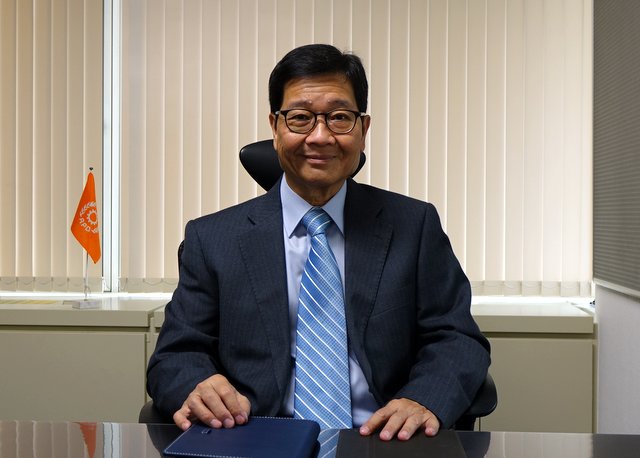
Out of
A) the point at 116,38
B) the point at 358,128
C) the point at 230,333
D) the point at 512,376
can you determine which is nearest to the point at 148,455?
the point at 230,333

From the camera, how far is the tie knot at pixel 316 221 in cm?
156

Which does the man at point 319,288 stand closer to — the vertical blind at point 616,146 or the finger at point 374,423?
the finger at point 374,423

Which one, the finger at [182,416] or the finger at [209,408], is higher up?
the finger at [209,408]

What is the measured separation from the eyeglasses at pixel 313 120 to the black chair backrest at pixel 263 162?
0.42 metres

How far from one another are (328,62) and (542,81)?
186 cm

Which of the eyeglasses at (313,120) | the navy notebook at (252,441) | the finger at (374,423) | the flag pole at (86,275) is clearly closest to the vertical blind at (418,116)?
the flag pole at (86,275)

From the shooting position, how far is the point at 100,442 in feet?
3.18

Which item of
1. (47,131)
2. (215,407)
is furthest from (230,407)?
(47,131)

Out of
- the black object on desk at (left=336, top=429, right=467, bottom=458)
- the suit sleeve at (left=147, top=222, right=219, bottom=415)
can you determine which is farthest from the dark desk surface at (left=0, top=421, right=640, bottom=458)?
the suit sleeve at (left=147, top=222, right=219, bottom=415)

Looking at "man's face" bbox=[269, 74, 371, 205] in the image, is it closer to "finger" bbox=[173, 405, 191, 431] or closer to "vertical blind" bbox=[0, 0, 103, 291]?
"finger" bbox=[173, 405, 191, 431]

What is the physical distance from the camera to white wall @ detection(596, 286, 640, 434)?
2242 mm

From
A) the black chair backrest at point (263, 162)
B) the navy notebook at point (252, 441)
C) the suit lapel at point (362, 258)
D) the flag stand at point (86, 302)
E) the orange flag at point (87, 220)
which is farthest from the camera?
the orange flag at point (87, 220)

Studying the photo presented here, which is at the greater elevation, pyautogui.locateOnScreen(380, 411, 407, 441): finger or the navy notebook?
the navy notebook

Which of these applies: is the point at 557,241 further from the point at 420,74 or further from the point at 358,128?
the point at 358,128
